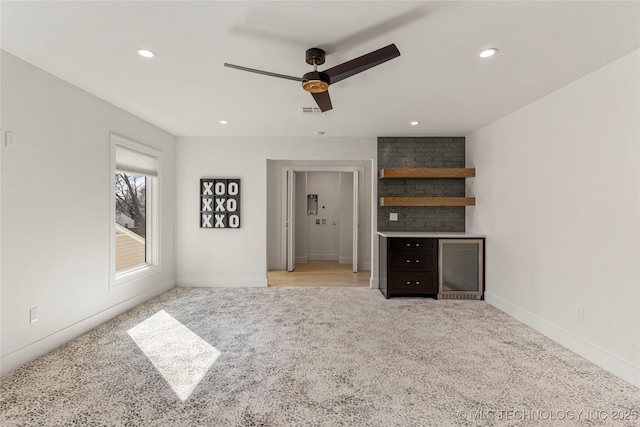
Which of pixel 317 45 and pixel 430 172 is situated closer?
pixel 317 45

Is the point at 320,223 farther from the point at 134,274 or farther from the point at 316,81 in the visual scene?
the point at 316,81

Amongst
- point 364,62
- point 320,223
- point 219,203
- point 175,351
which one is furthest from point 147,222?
point 320,223

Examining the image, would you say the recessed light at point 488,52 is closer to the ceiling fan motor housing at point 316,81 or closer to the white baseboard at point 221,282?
the ceiling fan motor housing at point 316,81

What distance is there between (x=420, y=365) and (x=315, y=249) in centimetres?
527

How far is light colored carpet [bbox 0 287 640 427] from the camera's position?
5.93 feet

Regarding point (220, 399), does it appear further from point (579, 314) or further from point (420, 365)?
point (579, 314)

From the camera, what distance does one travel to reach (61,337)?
272 cm

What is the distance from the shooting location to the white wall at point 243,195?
4.86 metres

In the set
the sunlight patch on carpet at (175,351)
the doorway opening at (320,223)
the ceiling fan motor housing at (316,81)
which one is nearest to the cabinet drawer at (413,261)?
the doorway opening at (320,223)

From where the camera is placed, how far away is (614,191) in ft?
7.66

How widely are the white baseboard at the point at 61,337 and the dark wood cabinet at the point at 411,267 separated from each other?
11.1 feet

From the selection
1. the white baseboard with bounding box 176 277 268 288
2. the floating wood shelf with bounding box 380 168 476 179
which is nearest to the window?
the white baseboard with bounding box 176 277 268 288

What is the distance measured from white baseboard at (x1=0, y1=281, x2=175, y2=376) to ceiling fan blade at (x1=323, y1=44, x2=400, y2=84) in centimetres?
320

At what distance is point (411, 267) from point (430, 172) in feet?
4.75
